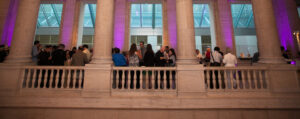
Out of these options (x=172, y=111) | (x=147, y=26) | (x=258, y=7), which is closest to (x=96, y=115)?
(x=172, y=111)

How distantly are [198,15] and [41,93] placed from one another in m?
19.5

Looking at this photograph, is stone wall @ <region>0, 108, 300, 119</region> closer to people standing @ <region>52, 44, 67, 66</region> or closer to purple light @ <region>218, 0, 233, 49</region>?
people standing @ <region>52, 44, 67, 66</region>

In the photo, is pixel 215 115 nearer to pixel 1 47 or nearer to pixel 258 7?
pixel 258 7

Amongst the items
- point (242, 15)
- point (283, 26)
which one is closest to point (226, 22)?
point (283, 26)

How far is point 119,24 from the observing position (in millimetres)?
11789

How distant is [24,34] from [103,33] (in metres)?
3.16

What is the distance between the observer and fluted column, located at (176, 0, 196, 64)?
5.53m

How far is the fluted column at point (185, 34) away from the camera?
18.1 ft

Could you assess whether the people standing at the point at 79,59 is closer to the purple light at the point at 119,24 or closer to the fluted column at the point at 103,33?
the fluted column at the point at 103,33

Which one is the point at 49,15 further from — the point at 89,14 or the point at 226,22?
the point at 226,22

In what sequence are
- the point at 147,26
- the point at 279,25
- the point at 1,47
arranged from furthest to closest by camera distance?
the point at 147,26 → the point at 279,25 → the point at 1,47

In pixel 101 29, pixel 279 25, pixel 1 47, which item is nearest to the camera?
pixel 101 29

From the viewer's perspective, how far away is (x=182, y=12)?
231 inches

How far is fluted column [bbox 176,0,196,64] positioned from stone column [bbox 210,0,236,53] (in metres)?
6.76
